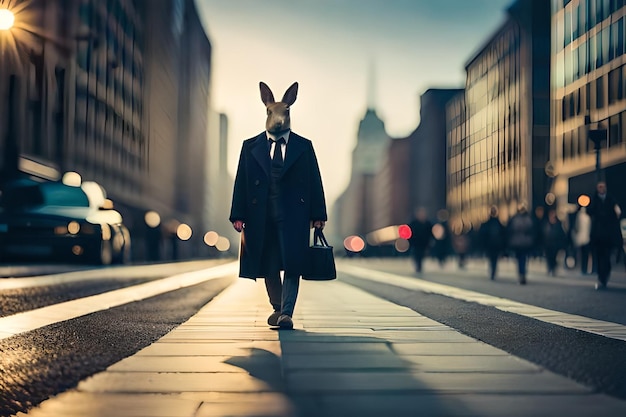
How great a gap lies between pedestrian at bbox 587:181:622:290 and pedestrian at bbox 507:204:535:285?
6.71 ft

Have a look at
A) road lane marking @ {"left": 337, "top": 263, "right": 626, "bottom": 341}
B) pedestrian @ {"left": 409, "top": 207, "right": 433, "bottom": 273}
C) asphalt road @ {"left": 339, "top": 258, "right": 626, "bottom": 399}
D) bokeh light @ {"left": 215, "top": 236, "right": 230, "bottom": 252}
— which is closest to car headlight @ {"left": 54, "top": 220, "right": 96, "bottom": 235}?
pedestrian @ {"left": 409, "top": 207, "right": 433, "bottom": 273}

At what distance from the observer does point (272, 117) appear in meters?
7.31

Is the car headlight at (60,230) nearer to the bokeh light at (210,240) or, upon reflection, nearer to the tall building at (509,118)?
the tall building at (509,118)

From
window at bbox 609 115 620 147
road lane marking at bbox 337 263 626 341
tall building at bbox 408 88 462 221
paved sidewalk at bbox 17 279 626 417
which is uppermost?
tall building at bbox 408 88 462 221

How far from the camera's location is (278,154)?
726 cm

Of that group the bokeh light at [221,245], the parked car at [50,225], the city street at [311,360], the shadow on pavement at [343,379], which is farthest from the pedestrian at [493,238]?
the bokeh light at [221,245]

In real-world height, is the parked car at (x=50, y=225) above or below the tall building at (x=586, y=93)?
→ below

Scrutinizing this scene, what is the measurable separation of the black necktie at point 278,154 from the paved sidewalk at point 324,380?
138 centimetres

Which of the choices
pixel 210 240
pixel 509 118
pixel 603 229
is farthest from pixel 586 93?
pixel 210 240

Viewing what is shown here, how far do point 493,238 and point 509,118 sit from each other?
5459cm

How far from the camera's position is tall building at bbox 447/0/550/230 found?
67.4 m

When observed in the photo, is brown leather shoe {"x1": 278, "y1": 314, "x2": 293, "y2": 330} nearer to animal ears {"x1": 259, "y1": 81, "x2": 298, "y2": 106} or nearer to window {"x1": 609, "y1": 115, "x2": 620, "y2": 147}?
animal ears {"x1": 259, "y1": 81, "x2": 298, "y2": 106}

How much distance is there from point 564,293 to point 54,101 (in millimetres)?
33115

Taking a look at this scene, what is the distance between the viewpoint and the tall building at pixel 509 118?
2653 inches
